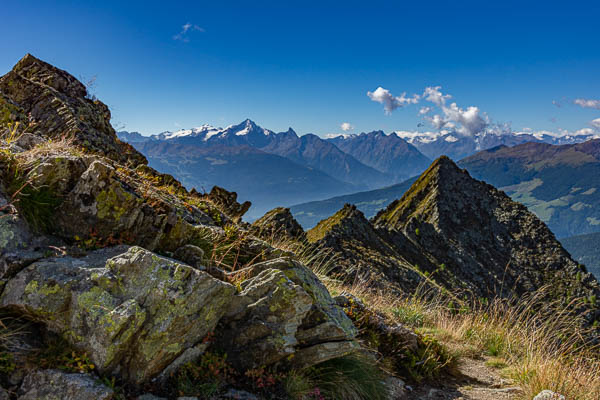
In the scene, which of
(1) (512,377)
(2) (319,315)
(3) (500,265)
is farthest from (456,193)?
(2) (319,315)

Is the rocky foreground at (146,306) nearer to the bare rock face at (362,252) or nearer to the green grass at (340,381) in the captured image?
the green grass at (340,381)

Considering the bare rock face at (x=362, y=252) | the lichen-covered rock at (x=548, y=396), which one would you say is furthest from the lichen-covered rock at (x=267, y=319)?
the bare rock face at (x=362, y=252)

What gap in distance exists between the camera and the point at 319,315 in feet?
19.5

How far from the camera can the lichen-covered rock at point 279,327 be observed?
5.32 meters

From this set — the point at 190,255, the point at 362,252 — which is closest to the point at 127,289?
the point at 190,255

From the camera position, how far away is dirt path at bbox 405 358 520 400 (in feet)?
21.8

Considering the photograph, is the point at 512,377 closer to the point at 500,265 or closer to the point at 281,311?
the point at 281,311

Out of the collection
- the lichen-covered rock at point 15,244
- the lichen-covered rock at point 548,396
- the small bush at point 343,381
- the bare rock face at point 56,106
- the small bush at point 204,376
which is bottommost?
the lichen-covered rock at point 548,396

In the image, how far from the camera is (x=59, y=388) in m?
3.84

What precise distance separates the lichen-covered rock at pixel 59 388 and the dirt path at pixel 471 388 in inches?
201

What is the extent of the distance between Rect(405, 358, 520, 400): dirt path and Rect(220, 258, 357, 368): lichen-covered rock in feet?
7.13

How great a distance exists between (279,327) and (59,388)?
2.82m

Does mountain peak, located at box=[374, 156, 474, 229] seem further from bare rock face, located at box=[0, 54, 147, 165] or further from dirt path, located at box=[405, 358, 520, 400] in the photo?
dirt path, located at box=[405, 358, 520, 400]

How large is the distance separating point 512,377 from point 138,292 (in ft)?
24.2
